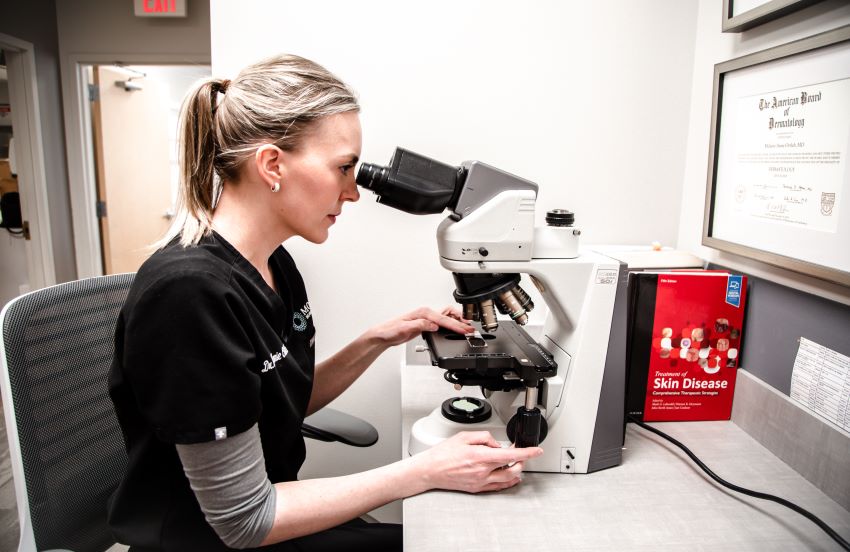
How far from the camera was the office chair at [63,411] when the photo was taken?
786mm

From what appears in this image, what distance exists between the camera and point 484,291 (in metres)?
0.88

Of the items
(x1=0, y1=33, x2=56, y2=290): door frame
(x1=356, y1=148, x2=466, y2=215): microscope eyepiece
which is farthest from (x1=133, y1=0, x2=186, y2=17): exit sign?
(x1=356, y1=148, x2=466, y2=215): microscope eyepiece

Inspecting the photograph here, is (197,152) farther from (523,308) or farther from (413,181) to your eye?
(523,308)

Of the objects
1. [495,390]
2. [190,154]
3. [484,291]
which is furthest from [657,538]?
[190,154]

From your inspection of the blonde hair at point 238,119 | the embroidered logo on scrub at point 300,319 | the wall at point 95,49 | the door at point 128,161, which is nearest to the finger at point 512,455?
the embroidered logo on scrub at point 300,319

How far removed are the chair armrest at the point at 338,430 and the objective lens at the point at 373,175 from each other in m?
0.55

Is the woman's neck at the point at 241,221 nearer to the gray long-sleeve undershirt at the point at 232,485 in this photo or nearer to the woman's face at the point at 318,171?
the woman's face at the point at 318,171

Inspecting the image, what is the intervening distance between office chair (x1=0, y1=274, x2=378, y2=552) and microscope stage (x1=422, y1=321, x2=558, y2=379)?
608 millimetres

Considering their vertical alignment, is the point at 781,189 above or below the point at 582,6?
below

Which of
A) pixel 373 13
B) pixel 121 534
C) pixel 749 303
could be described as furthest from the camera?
pixel 373 13

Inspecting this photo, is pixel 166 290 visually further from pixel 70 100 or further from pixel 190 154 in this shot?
pixel 70 100

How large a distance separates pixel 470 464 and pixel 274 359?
34 cm

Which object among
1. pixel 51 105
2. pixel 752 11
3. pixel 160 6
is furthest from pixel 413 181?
pixel 51 105

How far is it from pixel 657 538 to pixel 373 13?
121 centimetres
